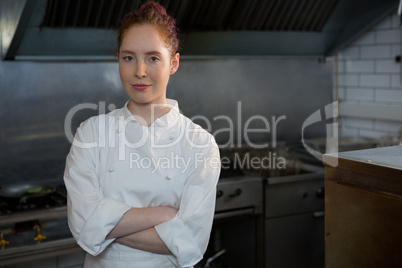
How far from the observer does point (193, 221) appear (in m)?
1.64

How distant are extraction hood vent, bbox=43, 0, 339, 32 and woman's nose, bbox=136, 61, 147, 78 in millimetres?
1382

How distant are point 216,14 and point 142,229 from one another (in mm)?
2076

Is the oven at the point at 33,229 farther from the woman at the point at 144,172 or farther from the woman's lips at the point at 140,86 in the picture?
the woman's lips at the point at 140,86

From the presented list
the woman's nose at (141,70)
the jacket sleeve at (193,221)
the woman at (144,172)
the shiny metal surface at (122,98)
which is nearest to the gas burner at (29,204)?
the shiny metal surface at (122,98)

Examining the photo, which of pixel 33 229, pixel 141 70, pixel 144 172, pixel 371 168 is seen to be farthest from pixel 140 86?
pixel 33 229

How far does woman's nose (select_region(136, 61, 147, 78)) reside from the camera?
1.63 metres

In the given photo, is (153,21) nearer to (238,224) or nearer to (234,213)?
(234,213)

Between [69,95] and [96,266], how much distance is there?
5.57 feet

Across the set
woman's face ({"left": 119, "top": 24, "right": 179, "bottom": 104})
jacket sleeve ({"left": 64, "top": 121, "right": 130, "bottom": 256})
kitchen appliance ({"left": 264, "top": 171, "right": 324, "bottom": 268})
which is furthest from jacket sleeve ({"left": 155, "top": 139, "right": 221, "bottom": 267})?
kitchen appliance ({"left": 264, "top": 171, "right": 324, "bottom": 268})

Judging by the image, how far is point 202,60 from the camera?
369 cm

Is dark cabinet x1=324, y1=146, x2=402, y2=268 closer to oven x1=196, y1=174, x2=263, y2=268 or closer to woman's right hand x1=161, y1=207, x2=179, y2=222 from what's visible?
woman's right hand x1=161, y1=207, x2=179, y2=222

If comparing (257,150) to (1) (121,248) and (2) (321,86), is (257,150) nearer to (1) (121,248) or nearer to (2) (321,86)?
(2) (321,86)

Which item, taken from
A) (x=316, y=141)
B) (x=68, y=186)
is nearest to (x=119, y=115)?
(x=68, y=186)

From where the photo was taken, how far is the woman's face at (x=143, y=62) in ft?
5.42
